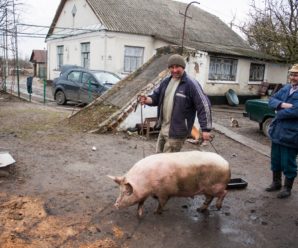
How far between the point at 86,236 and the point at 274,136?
3.12 m

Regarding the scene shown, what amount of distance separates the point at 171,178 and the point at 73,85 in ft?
37.1

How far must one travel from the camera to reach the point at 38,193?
16.6ft

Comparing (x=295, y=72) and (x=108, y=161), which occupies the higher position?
(x=295, y=72)

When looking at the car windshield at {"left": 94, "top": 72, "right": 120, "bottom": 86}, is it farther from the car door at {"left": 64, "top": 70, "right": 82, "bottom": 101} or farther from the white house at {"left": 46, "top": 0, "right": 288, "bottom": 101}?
the white house at {"left": 46, "top": 0, "right": 288, "bottom": 101}

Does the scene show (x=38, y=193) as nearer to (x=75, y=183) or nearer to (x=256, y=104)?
(x=75, y=183)

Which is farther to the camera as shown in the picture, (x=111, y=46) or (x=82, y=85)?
(x=111, y=46)

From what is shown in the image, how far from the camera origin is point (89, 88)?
1415 centimetres

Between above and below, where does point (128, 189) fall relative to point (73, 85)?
below

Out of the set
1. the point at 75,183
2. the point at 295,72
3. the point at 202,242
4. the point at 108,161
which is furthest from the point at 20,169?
the point at 295,72

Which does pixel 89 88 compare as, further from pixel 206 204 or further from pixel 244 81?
pixel 244 81

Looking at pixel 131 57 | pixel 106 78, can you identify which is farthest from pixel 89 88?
pixel 131 57

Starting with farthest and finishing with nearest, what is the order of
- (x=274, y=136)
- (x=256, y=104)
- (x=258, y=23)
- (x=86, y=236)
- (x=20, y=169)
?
(x=258, y=23) < (x=256, y=104) < (x=20, y=169) < (x=274, y=136) < (x=86, y=236)

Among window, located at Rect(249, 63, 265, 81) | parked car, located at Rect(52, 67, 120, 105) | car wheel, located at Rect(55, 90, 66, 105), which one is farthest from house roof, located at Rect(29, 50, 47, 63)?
parked car, located at Rect(52, 67, 120, 105)

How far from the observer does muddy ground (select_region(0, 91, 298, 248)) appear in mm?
3959
